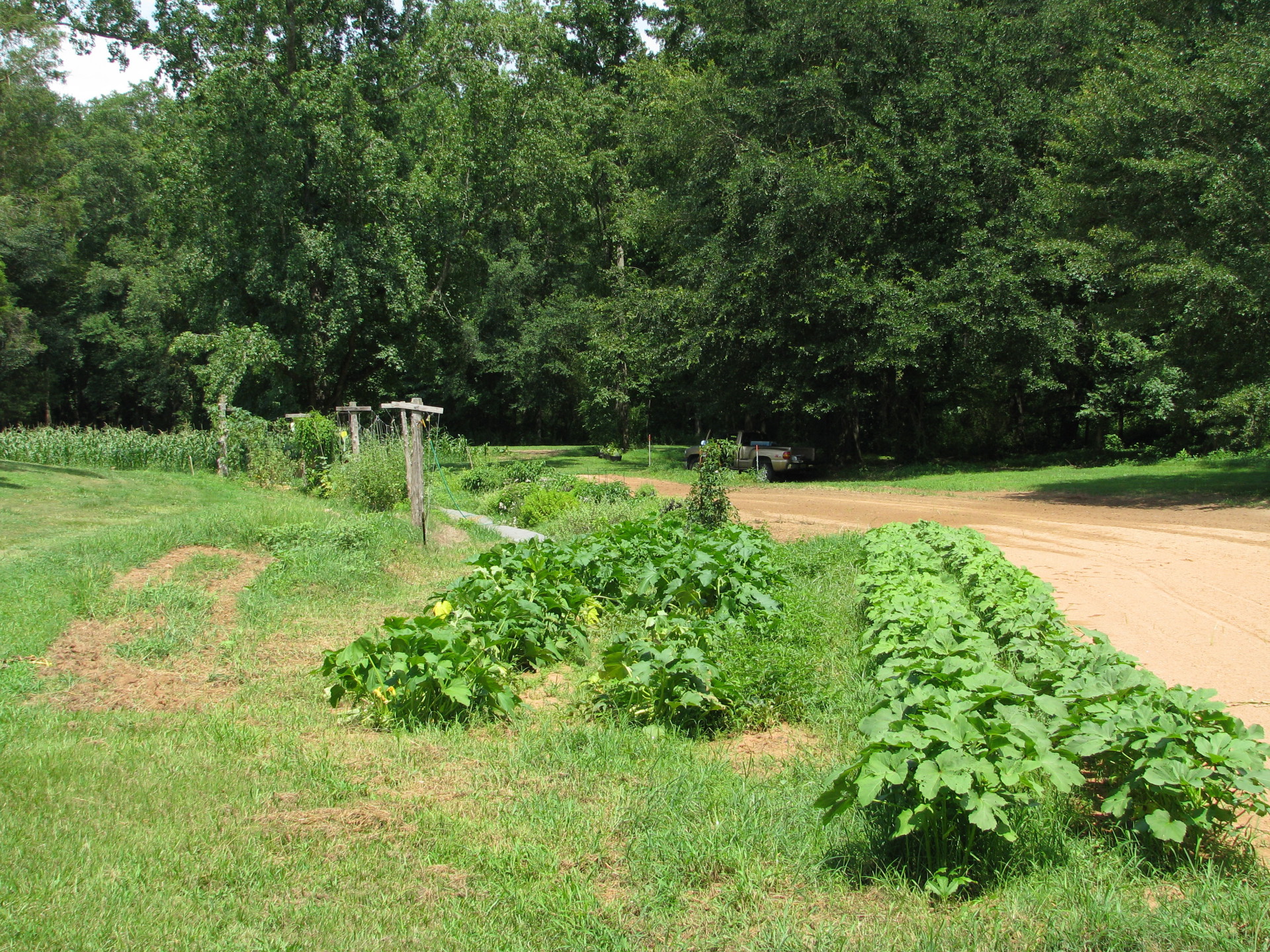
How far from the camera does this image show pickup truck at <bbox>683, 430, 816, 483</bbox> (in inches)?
991

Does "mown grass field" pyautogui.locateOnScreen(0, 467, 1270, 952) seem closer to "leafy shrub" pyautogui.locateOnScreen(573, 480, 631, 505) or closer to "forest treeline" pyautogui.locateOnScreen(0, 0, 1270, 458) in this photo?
"leafy shrub" pyautogui.locateOnScreen(573, 480, 631, 505)

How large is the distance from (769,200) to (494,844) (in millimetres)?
23517

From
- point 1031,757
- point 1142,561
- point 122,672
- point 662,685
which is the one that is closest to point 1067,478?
point 1142,561

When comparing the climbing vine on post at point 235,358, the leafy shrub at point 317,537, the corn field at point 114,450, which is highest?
the climbing vine on post at point 235,358

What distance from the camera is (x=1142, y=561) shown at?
1095 cm

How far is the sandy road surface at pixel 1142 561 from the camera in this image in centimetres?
669

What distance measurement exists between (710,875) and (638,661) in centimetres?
208

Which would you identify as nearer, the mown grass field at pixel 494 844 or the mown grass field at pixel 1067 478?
the mown grass field at pixel 494 844

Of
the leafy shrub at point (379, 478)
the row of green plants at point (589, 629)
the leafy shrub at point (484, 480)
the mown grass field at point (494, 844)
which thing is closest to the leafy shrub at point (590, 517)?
the row of green plants at point (589, 629)

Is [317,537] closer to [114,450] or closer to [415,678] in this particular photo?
[415,678]

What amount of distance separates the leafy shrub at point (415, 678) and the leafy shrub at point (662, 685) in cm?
67

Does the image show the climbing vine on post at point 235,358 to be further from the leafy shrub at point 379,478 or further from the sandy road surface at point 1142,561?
the sandy road surface at point 1142,561

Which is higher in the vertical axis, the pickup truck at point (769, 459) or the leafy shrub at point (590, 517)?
the pickup truck at point (769, 459)

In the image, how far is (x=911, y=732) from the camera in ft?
12.3
